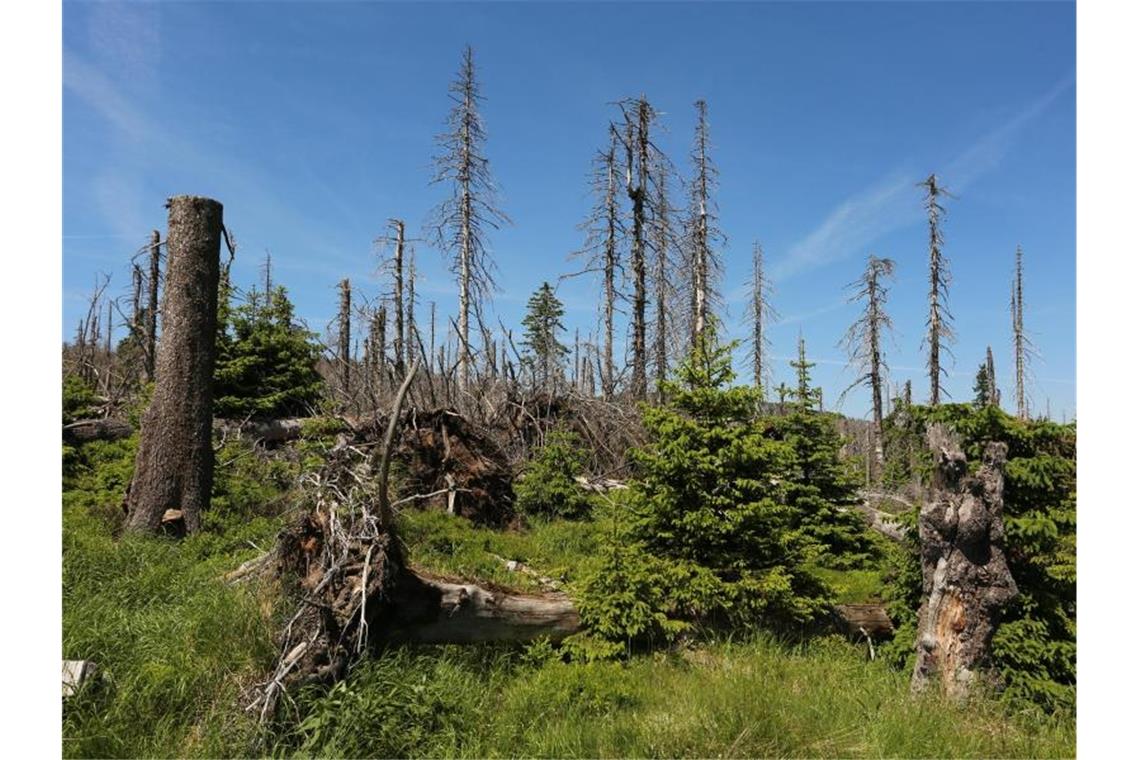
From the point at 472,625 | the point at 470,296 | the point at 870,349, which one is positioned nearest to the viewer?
the point at 472,625

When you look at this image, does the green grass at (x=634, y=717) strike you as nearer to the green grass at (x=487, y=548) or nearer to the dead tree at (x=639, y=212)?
the green grass at (x=487, y=548)

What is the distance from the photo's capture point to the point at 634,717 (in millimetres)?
4098

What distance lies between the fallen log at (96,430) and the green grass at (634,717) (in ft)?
34.2

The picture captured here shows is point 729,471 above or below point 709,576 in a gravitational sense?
above

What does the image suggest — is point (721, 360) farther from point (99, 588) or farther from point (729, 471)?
point (99, 588)

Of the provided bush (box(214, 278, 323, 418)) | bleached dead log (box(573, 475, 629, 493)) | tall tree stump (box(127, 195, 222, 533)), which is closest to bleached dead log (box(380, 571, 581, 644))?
tall tree stump (box(127, 195, 222, 533))

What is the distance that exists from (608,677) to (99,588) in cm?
437

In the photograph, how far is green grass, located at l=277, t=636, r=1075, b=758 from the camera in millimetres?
3820

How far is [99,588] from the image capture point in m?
5.30

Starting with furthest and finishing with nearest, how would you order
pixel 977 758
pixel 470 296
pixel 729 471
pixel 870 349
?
1. pixel 870 349
2. pixel 470 296
3. pixel 729 471
4. pixel 977 758

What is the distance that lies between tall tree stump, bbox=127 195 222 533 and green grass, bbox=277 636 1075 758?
4674mm

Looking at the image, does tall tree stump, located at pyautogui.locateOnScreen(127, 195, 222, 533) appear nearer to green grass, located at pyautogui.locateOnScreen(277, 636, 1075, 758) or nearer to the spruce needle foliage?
green grass, located at pyautogui.locateOnScreen(277, 636, 1075, 758)
